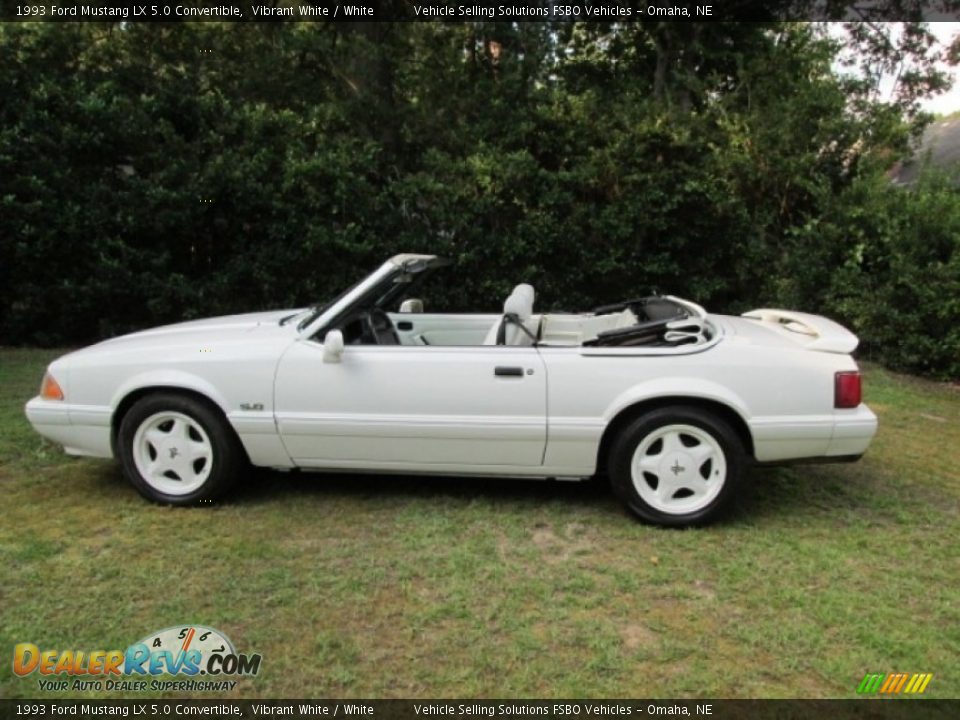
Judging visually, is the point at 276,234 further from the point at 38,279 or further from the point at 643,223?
the point at 643,223

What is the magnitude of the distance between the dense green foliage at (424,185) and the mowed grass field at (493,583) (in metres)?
4.55

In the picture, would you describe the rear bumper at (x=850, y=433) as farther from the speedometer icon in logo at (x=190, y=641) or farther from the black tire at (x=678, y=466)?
the speedometer icon in logo at (x=190, y=641)

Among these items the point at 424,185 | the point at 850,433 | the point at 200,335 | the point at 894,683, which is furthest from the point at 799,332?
the point at 424,185

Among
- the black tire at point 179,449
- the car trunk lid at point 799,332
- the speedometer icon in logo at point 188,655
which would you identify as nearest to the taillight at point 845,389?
the car trunk lid at point 799,332

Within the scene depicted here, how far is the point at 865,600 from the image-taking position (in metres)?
3.19

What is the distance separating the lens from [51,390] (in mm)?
4156

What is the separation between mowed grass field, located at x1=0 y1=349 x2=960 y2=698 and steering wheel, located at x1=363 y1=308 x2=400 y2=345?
0.85m

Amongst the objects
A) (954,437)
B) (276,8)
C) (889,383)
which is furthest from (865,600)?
(276,8)

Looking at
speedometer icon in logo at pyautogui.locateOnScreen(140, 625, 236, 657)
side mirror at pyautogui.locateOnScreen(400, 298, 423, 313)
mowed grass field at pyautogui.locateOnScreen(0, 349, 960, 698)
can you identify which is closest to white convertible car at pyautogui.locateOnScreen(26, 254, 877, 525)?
mowed grass field at pyautogui.locateOnScreen(0, 349, 960, 698)

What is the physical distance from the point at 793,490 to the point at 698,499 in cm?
99

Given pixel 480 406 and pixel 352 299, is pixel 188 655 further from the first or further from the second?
pixel 352 299

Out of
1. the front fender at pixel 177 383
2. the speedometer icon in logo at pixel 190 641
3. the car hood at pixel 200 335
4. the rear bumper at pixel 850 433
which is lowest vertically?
the speedometer icon in logo at pixel 190 641

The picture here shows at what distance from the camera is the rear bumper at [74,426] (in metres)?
4.07

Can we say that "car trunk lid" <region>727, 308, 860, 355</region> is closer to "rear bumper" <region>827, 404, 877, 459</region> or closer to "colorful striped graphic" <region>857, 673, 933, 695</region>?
"rear bumper" <region>827, 404, 877, 459</region>
